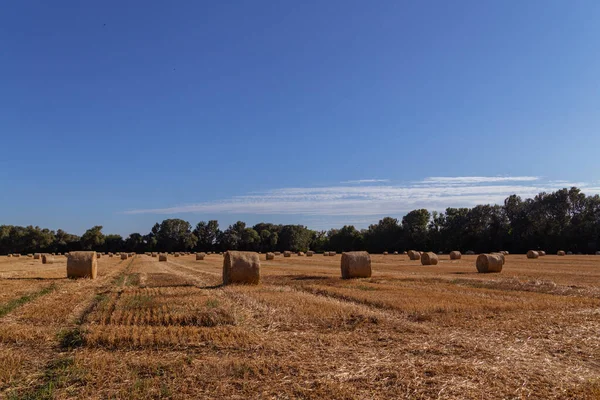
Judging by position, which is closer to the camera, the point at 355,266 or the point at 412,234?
the point at 355,266

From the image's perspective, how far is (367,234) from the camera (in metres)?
104

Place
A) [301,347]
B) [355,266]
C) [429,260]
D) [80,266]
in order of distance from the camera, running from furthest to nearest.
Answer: [429,260] → [80,266] → [355,266] → [301,347]

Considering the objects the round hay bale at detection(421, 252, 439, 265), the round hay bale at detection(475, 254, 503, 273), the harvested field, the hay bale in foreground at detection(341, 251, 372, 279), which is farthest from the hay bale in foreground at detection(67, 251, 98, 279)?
the round hay bale at detection(421, 252, 439, 265)

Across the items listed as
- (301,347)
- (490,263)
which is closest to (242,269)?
(301,347)

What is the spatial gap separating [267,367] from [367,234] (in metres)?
98.4

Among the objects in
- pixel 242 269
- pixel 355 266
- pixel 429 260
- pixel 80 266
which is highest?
pixel 80 266

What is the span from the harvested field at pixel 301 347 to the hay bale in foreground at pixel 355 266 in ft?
24.8

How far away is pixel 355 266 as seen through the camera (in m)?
20.7

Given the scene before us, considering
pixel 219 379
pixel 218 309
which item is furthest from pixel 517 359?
pixel 218 309

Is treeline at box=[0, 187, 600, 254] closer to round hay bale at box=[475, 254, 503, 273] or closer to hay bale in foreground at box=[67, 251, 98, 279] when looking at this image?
round hay bale at box=[475, 254, 503, 273]

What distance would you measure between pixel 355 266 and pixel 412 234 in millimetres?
75254

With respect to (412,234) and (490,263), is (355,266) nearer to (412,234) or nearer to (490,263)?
(490,263)

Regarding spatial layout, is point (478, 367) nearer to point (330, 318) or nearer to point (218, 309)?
point (330, 318)

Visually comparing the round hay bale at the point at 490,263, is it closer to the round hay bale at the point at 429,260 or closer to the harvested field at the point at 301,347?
the round hay bale at the point at 429,260
